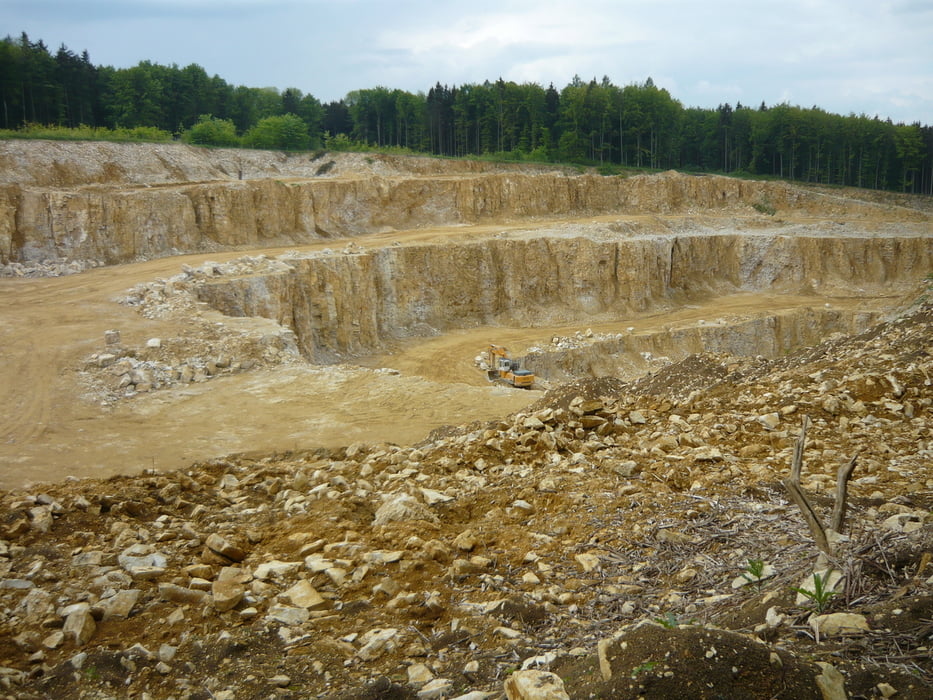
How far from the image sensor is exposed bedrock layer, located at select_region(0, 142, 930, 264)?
28.0 m

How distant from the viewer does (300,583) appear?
17.6 feet

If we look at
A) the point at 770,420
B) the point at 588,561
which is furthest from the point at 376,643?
the point at 770,420

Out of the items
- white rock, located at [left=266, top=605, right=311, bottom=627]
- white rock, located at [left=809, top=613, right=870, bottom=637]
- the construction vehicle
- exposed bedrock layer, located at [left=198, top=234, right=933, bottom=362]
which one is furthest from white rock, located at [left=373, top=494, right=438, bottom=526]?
exposed bedrock layer, located at [left=198, top=234, right=933, bottom=362]

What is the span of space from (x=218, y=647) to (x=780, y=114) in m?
69.7

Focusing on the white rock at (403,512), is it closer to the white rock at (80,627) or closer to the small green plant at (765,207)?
the white rock at (80,627)

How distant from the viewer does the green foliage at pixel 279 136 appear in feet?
159

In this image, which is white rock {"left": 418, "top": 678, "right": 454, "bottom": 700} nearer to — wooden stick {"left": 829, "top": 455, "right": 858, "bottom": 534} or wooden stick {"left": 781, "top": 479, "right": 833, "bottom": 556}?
wooden stick {"left": 781, "top": 479, "right": 833, "bottom": 556}

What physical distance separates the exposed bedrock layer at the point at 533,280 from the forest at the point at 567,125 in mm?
20386

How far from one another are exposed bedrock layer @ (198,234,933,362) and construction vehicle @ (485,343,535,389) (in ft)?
17.2

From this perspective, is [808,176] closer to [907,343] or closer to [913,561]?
[907,343]

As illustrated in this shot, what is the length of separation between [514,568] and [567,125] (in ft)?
208

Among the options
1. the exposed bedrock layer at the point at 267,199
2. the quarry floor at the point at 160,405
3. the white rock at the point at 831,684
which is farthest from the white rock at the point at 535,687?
the exposed bedrock layer at the point at 267,199

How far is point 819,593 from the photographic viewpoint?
3613mm

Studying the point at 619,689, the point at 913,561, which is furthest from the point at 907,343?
the point at 619,689
